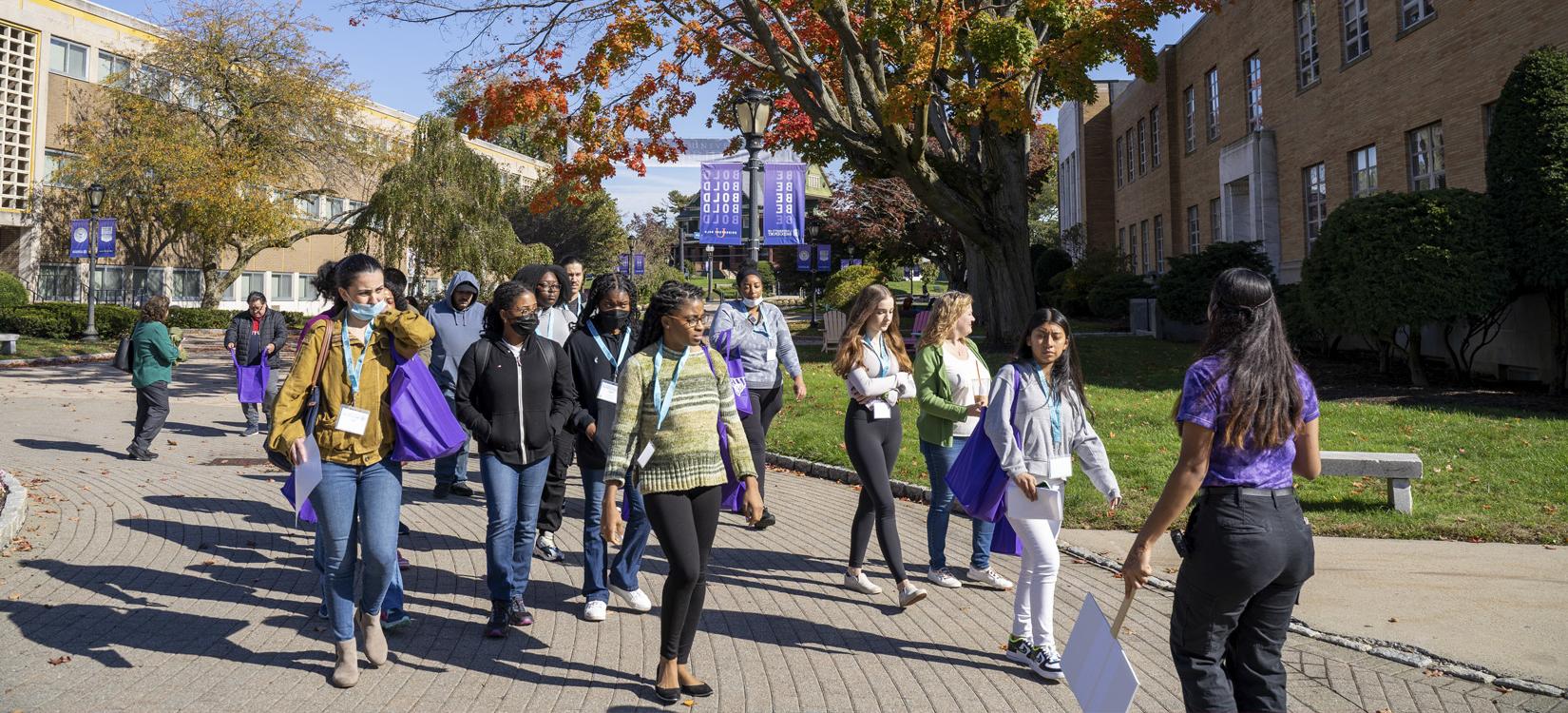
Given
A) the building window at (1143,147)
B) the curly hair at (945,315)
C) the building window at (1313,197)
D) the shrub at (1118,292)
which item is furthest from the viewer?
the building window at (1143,147)

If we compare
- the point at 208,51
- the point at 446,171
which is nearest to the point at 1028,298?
the point at 446,171

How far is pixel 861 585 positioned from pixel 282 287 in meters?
49.5

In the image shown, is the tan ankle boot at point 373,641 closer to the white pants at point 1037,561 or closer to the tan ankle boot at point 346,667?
the tan ankle boot at point 346,667

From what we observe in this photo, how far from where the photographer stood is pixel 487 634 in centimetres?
538

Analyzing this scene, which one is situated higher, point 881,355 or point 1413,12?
point 1413,12

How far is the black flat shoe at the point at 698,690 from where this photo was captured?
4527mm

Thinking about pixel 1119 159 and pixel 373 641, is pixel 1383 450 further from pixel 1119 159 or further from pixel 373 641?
pixel 1119 159

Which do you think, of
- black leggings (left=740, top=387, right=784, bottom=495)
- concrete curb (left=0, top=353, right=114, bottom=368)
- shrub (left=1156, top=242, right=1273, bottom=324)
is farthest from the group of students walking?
concrete curb (left=0, top=353, right=114, bottom=368)

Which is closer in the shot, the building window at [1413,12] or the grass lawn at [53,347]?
the building window at [1413,12]

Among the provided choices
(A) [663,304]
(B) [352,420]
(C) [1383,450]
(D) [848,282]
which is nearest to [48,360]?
(D) [848,282]

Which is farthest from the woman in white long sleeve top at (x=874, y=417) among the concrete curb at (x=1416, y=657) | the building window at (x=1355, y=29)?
the building window at (x=1355, y=29)

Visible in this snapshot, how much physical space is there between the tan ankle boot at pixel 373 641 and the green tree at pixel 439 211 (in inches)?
1271

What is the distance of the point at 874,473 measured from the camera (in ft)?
19.7

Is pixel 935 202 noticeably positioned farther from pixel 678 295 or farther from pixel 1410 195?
pixel 678 295
